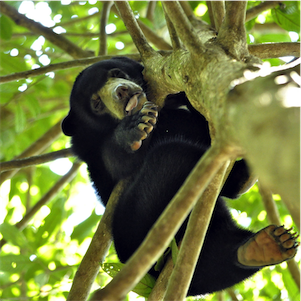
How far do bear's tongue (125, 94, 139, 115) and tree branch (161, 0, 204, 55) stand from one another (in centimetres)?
111

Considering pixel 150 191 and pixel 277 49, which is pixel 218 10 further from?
pixel 150 191

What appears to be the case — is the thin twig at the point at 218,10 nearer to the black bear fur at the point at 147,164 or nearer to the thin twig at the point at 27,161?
the black bear fur at the point at 147,164

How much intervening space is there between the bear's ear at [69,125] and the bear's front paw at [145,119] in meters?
1.22

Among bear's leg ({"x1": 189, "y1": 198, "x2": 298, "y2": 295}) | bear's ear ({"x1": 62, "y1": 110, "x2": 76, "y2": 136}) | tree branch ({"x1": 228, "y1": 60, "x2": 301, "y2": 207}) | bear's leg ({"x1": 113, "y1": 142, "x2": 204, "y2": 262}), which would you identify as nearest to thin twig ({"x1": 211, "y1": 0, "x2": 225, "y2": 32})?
bear's leg ({"x1": 113, "y1": 142, "x2": 204, "y2": 262})

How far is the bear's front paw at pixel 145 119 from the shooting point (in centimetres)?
241

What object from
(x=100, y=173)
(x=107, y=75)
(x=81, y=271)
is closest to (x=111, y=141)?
(x=100, y=173)

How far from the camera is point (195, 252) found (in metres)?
1.29

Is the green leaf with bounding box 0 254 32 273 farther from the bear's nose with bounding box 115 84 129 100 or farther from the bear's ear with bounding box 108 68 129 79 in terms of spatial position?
the bear's ear with bounding box 108 68 129 79

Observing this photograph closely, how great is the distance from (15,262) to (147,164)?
121 cm

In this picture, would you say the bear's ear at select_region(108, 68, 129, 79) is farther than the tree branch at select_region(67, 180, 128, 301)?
Yes

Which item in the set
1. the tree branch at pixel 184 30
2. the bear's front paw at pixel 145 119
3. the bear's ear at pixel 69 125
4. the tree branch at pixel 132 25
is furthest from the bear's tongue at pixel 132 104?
the tree branch at pixel 184 30

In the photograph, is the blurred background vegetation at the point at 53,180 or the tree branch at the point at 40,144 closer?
the blurred background vegetation at the point at 53,180

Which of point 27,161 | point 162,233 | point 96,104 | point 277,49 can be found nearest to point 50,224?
point 27,161

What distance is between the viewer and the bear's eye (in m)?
3.27
